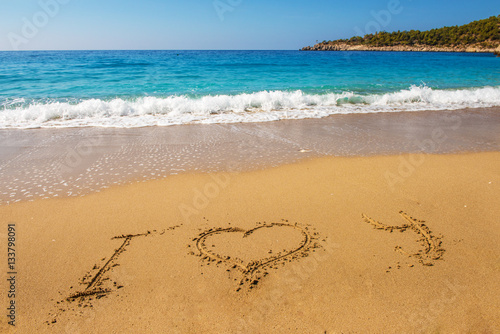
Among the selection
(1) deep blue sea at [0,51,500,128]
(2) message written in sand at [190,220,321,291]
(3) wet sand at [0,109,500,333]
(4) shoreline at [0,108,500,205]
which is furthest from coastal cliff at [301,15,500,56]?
(2) message written in sand at [190,220,321,291]

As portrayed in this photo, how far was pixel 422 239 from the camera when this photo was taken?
3590mm

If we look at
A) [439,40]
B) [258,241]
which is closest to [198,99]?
[258,241]

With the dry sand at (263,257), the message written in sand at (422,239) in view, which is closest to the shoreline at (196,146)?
Result: the dry sand at (263,257)

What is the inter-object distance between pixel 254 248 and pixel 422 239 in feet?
6.86

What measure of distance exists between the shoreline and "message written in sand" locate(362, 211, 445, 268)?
2.51 meters

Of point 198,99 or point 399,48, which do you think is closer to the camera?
point 198,99

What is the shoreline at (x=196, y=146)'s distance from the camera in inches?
209

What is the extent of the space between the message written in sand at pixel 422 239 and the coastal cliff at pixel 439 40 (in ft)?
219

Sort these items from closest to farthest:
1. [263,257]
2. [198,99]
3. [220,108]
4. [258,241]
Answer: [263,257], [258,241], [220,108], [198,99]

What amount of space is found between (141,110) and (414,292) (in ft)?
33.5

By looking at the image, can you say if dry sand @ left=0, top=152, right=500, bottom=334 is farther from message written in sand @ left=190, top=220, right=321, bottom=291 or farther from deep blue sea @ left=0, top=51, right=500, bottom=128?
deep blue sea @ left=0, top=51, right=500, bottom=128

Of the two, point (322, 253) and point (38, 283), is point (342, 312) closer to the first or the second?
point (322, 253)

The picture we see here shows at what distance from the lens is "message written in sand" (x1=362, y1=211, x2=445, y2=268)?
328cm

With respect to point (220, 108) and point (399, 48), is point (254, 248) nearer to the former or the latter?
point (220, 108)
